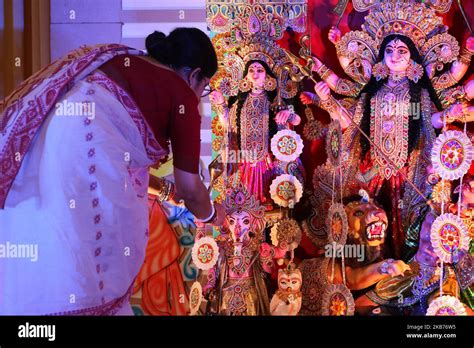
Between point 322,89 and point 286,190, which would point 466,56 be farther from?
point 286,190

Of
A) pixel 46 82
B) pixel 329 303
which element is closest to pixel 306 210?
pixel 329 303

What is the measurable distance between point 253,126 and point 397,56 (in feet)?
2.49

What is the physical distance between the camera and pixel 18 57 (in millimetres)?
3326

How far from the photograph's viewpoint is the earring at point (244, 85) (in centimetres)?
340

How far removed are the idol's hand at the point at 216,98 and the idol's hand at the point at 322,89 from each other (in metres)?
0.45

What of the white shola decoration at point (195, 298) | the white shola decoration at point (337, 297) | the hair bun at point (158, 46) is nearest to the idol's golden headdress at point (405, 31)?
the hair bun at point (158, 46)

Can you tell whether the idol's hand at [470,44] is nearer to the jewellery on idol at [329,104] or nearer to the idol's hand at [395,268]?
the jewellery on idol at [329,104]

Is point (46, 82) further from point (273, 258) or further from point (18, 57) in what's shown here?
point (273, 258)

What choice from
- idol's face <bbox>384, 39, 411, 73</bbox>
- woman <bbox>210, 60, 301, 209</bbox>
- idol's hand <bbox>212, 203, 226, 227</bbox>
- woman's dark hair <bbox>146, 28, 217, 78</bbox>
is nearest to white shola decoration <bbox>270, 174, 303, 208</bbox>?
woman <bbox>210, 60, 301, 209</bbox>

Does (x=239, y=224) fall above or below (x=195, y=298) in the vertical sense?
above

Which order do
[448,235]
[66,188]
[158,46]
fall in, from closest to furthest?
[66,188] → [158,46] → [448,235]

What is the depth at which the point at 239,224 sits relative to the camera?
3.38 meters

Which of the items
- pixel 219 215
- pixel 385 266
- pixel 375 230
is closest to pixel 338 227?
pixel 375 230

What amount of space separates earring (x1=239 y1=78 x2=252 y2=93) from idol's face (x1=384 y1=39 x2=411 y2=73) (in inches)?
26.1
